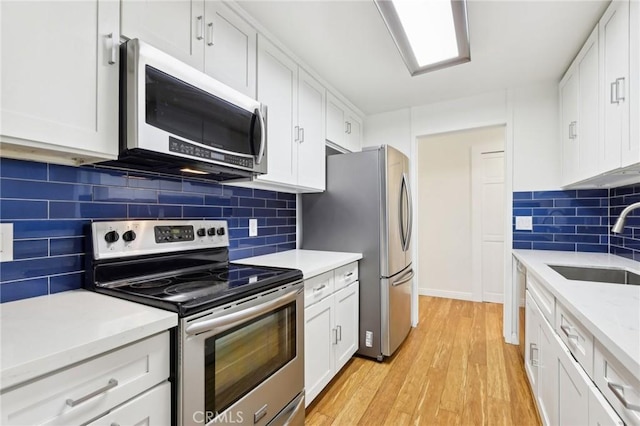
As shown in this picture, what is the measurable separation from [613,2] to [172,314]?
8.30 feet

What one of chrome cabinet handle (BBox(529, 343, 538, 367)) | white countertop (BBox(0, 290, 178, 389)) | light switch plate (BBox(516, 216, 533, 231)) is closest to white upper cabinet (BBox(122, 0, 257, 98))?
white countertop (BBox(0, 290, 178, 389))

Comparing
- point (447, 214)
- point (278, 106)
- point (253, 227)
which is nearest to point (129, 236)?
point (253, 227)

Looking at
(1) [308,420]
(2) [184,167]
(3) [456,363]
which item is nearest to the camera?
(2) [184,167]

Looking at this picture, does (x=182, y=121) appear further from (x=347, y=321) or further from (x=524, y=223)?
(x=524, y=223)

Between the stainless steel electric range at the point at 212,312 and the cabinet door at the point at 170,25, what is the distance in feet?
2.56

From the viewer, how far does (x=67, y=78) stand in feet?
3.18

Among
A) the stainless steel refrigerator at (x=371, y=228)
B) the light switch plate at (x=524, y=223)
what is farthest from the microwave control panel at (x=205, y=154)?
the light switch plate at (x=524, y=223)

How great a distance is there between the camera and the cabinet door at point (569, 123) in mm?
2154

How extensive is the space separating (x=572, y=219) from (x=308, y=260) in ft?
7.53

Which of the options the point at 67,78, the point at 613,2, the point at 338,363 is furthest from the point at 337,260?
the point at 613,2

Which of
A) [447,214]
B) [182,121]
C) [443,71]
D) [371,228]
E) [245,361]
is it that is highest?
[443,71]

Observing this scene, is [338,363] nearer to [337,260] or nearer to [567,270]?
[337,260]

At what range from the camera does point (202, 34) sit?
1410mm

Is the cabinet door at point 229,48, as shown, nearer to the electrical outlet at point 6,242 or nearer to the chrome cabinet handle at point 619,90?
the electrical outlet at point 6,242
